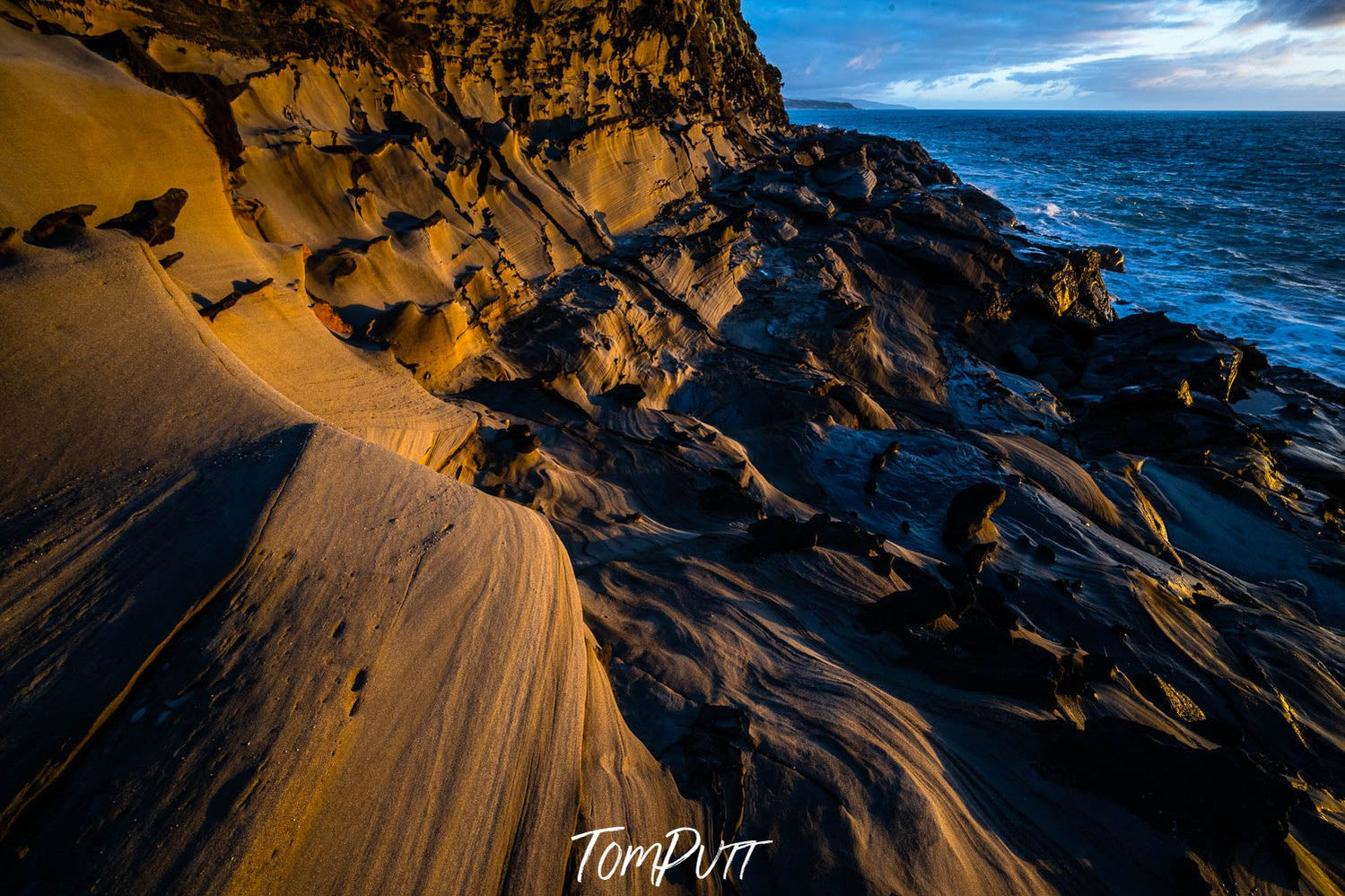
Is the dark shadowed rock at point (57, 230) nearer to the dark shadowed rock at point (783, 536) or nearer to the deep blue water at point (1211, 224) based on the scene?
the dark shadowed rock at point (783, 536)

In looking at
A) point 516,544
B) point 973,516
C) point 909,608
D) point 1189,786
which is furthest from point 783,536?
point 1189,786

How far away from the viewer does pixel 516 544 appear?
118 inches

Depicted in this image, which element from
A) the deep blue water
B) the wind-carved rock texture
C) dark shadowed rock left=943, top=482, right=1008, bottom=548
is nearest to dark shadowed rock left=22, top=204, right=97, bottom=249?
the wind-carved rock texture

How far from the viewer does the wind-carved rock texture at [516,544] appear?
1.90m

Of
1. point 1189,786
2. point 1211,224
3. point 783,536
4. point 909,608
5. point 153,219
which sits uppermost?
point 153,219

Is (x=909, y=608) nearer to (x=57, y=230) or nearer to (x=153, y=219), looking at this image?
(x=57, y=230)

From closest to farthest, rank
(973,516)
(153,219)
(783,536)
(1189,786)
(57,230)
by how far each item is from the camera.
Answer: (1189,786) < (57,230) < (153,219) < (783,536) < (973,516)

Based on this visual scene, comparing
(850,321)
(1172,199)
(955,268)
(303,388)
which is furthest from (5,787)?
(1172,199)

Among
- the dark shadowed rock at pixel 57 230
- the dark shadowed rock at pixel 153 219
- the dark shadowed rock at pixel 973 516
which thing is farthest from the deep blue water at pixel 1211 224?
the dark shadowed rock at pixel 57 230

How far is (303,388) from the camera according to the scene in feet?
12.7

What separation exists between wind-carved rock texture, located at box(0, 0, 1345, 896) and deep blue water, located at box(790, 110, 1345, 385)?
8113mm

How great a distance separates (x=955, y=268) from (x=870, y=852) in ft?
38.6

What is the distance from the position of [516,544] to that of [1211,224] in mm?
33184

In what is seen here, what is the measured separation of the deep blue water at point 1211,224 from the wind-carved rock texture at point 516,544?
8.11m
